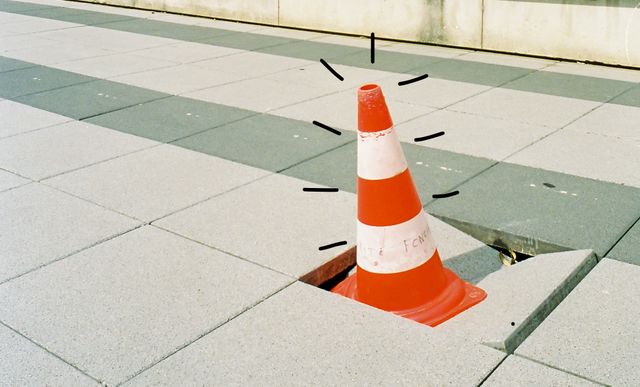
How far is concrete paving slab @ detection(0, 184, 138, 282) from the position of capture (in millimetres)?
3832

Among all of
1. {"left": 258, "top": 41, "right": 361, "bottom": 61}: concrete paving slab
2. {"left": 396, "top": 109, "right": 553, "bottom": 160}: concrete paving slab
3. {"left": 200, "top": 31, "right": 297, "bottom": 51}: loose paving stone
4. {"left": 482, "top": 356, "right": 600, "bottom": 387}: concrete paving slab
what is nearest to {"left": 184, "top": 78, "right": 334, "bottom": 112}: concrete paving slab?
{"left": 258, "top": 41, "right": 361, "bottom": 61}: concrete paving slab

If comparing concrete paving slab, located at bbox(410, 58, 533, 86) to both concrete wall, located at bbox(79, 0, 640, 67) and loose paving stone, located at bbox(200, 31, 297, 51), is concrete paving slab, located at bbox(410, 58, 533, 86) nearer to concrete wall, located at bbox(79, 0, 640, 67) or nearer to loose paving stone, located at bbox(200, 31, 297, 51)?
concrete wall, located at bbox(79, 0, 640, 67)

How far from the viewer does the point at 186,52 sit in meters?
8.91

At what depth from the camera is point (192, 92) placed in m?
7.07

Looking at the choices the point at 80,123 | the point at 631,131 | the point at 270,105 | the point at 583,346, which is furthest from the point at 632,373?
the point at 80,123

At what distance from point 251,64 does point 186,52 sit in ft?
3.65

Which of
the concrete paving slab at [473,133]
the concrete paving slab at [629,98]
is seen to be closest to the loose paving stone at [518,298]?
the concrete paving slab at [473,133]

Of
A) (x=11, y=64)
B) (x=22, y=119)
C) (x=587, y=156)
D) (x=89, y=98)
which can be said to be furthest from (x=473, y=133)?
(x=11, y=64)

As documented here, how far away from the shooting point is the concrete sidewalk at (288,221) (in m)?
2.93

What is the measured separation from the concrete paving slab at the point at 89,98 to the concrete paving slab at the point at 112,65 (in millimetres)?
521

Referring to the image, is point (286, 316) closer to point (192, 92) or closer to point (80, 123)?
point (80, 123)

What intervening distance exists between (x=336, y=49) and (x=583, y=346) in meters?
6.38

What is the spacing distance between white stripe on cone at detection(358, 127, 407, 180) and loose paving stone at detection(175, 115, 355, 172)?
5.92 ft

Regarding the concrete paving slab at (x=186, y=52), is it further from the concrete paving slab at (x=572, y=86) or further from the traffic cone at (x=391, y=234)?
the traffic cone at (x=391, y=234)
